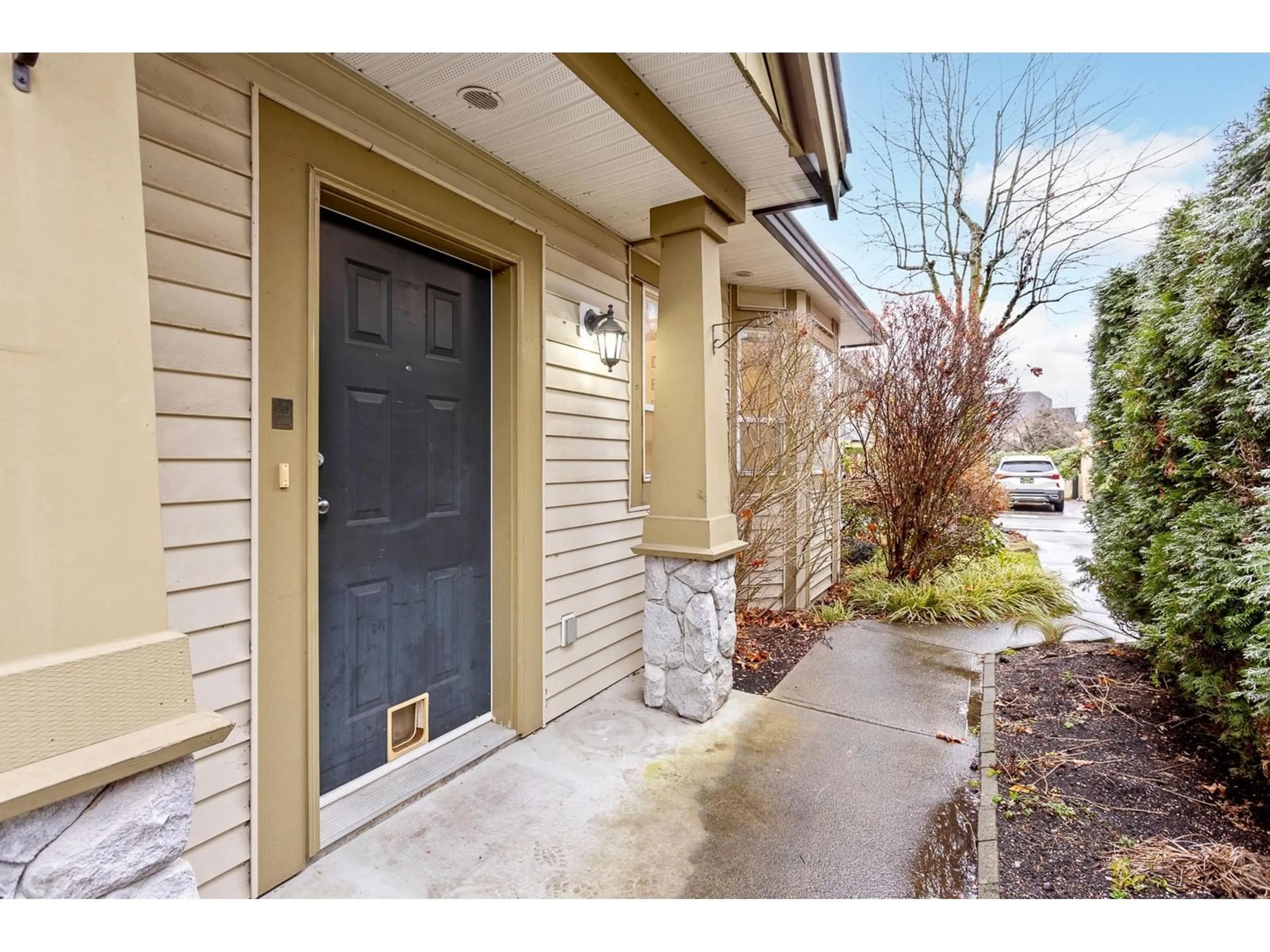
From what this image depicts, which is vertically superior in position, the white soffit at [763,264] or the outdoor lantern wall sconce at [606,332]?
the white soffit at [763,264]

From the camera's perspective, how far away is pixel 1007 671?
Result: 3691 mm

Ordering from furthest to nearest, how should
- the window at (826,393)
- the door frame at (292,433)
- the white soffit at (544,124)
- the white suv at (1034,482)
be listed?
the white suv at (1034,482), the window at (826,393), the white soffit at (544,124), the door frame at (292,433)

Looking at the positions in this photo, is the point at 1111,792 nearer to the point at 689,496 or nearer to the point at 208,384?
the point at 689,496

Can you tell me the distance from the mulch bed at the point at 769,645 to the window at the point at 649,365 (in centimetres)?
144

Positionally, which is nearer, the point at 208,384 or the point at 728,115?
the point at 208,384

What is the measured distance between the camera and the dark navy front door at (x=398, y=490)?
7.22 feet

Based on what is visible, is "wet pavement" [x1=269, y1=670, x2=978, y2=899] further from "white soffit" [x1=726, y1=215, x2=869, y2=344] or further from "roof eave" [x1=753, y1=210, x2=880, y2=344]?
"roof eave" [x1=753, y1=210, x2=880, y2=344]

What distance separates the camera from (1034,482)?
1260 cm

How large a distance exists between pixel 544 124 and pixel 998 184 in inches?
391

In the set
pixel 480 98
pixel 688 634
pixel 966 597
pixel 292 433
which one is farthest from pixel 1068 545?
pixel 292 433

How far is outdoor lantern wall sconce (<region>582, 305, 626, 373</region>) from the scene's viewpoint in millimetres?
3279

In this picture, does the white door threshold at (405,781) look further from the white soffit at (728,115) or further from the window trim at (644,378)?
the white soffit at (728,115)

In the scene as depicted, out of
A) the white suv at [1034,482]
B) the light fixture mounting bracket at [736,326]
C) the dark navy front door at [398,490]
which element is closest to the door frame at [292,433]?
the dark navy front door at [398,490]

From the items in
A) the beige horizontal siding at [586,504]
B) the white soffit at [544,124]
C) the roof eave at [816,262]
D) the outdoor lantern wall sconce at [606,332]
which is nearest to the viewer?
the white soffit at [544,124]
